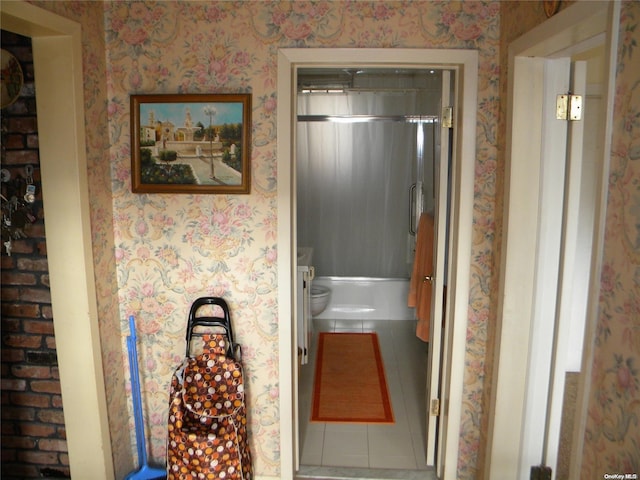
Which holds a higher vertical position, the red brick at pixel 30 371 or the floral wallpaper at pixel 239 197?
the floral wallpaper at pixel 239 197

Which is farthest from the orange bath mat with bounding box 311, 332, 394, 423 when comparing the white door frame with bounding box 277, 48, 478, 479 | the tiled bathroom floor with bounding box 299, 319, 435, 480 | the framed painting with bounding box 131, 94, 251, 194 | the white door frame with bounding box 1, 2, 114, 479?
the framed painting with bounding box 131, 94, 251, 194

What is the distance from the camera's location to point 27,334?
2.14m

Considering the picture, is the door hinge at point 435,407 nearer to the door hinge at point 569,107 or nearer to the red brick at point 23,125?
the door hinge at point 569,107

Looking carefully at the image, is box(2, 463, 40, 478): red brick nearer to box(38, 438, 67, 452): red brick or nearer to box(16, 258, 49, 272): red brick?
box(38, 438, 67, 452): red brick

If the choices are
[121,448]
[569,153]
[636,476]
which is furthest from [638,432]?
[121,448]

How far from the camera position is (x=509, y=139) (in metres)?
1.92

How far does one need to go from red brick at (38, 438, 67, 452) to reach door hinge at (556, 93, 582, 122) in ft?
8.41

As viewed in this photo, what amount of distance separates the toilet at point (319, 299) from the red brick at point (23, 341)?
2471 millimetres

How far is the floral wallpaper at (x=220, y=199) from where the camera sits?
2041mm

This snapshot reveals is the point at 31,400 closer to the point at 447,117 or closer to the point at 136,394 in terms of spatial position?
the point at 136,394

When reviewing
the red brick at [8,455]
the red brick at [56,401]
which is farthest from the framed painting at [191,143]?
the red brick at [8,455]

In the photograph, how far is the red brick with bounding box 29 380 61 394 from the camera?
7.14 feet

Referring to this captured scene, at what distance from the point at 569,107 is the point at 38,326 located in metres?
2.37

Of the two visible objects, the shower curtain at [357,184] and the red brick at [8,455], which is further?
the shower curtain at [357,184]
